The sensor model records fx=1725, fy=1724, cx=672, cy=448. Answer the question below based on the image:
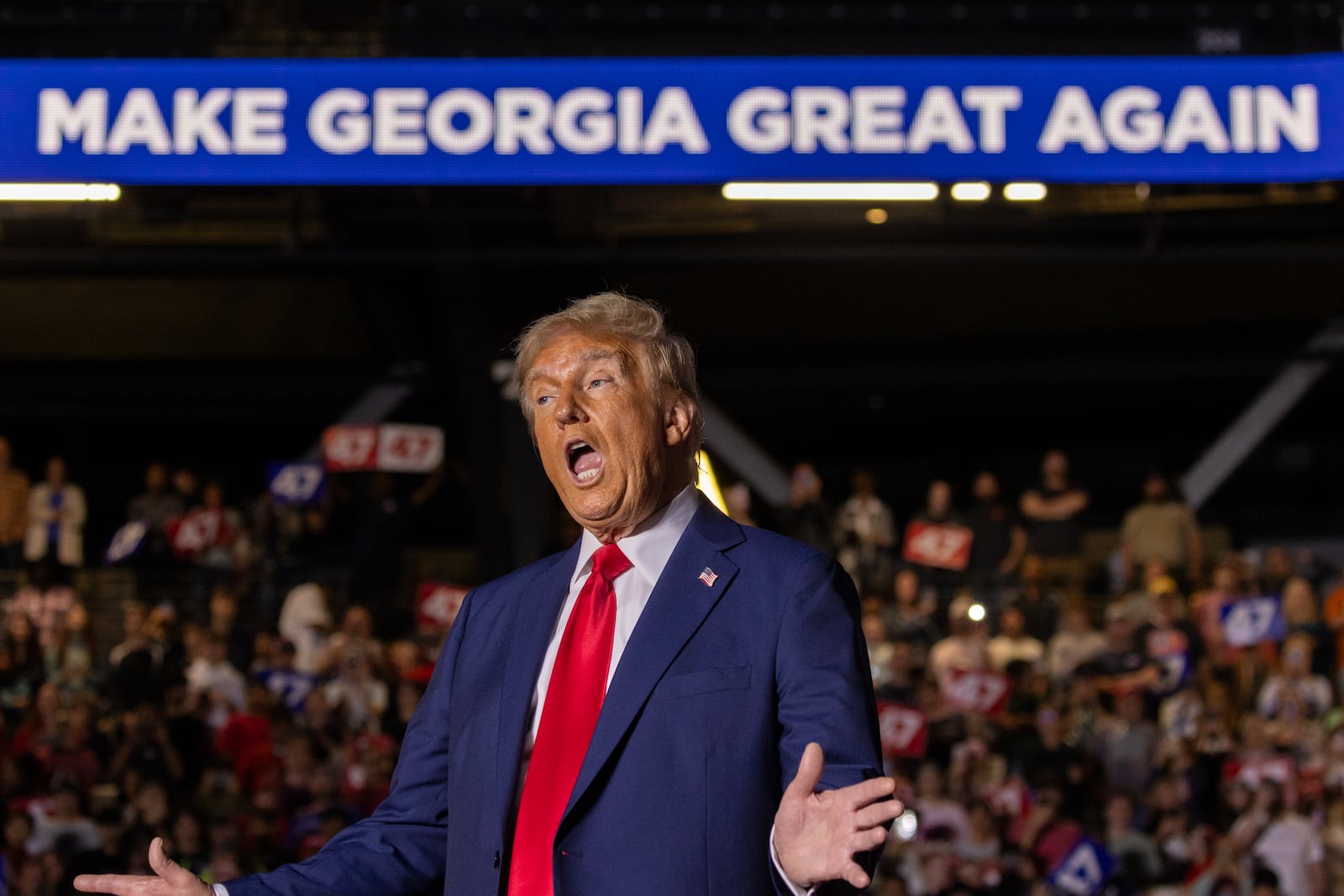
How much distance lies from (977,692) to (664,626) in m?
8.63

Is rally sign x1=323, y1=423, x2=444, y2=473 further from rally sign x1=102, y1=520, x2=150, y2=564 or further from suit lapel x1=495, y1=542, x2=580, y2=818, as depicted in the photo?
suit lapel x1=495, y1=542, x2=580, y2=818

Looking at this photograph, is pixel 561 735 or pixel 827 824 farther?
pixel 561 735

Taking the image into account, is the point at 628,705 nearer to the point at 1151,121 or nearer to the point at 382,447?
the point at 1151,121

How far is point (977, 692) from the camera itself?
1066cm

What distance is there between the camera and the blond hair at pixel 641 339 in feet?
8.21

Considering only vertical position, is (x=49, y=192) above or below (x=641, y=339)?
above

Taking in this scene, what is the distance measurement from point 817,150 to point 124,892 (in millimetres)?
7125

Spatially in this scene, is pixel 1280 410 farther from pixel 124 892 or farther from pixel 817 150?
pixel 124 892

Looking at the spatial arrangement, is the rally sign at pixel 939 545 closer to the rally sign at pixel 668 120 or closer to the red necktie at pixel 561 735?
the rally sign at pixel 668 120

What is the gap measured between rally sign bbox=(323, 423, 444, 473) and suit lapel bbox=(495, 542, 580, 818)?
36.3 feet

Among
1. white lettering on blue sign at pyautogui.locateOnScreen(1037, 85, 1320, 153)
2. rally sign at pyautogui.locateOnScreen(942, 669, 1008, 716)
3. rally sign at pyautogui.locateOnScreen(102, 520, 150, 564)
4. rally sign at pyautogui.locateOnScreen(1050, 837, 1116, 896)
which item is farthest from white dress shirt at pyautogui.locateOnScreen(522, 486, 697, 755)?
rally sign at pyautogui.locateOnScreen(102, 520, 150, 564)

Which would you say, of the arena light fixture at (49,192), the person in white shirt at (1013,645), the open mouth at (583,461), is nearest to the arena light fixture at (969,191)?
the person in white shirt at (1013,645)

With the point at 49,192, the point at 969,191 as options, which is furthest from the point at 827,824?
the point at 969,191

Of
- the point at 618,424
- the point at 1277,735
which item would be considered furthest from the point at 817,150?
the point at 618,424
